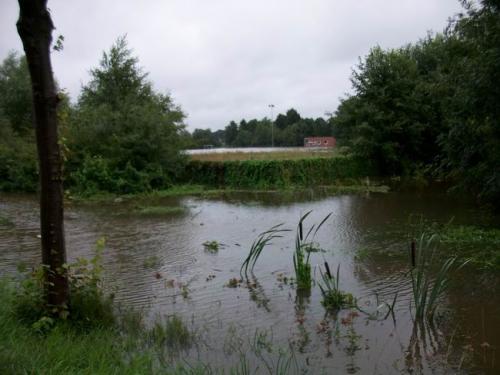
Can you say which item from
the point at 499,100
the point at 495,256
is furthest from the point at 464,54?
the point at 495,256

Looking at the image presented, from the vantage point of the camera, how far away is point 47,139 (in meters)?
4.44

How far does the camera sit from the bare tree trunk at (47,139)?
4.30m

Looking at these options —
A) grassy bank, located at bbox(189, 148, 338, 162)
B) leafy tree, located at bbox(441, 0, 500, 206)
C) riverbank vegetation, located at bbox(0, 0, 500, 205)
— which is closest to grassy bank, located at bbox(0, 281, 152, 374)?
leafy tree, located at bbox(441, 0, 500, 206)

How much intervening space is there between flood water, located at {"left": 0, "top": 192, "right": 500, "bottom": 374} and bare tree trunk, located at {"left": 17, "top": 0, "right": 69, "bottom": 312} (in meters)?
1.54

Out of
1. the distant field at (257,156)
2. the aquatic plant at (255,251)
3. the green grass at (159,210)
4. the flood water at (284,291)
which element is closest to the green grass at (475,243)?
the flood water at (284,291)

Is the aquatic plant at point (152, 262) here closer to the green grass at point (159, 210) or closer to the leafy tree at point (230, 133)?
the green grass at point (159, 210)

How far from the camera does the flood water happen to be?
4.86 metres

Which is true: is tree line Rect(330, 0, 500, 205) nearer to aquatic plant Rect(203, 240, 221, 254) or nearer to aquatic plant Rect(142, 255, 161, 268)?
aquatic plant Rect(203, 240, 221, 254)

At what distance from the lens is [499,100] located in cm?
1006

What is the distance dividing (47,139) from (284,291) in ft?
13.8

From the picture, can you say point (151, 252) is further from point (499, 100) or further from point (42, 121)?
point (499, 100)

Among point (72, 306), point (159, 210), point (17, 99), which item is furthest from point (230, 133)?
point (72, 306)

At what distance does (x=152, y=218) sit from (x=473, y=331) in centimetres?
1084

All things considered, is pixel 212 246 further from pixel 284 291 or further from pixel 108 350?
pixel 108 350
